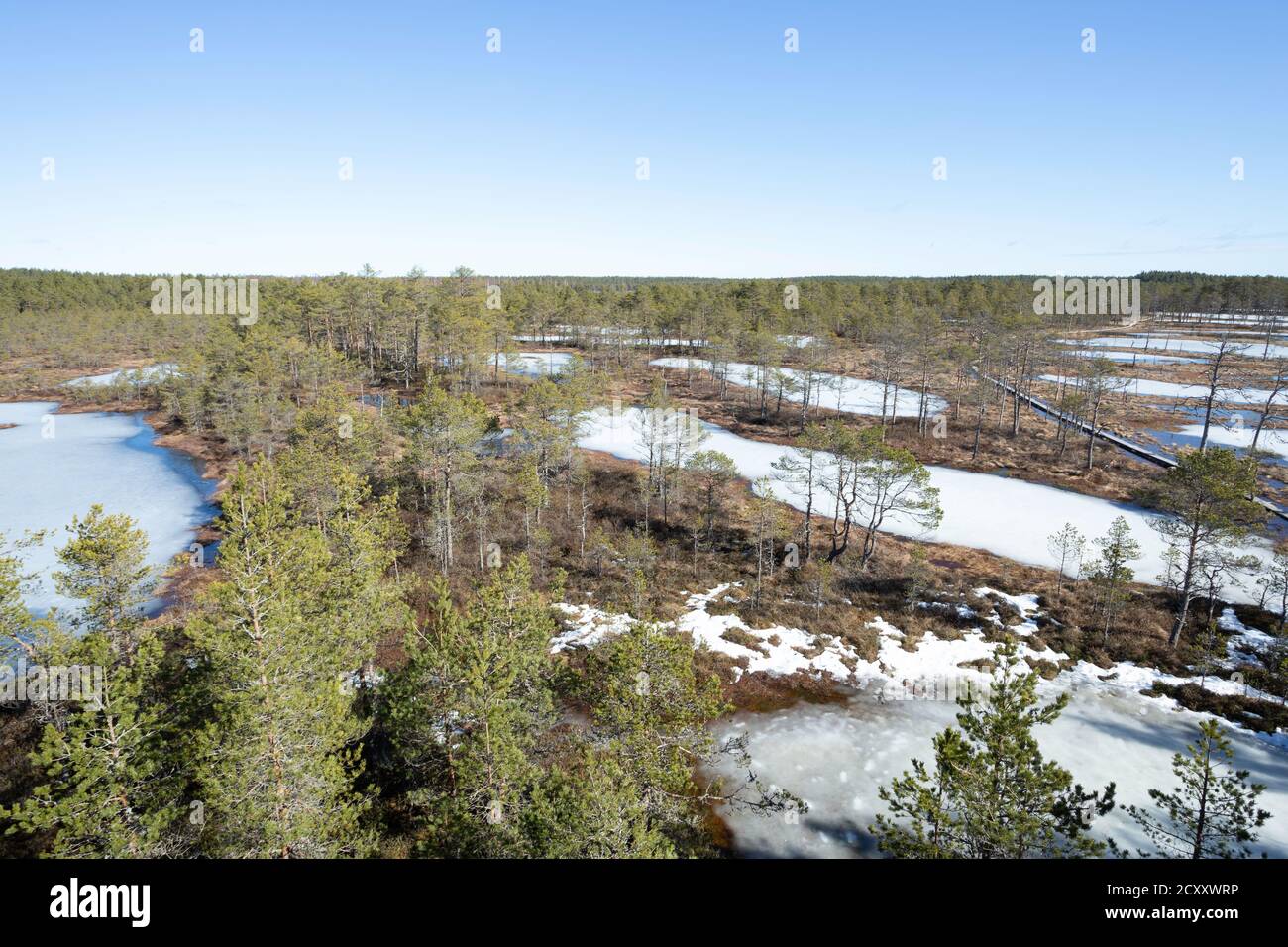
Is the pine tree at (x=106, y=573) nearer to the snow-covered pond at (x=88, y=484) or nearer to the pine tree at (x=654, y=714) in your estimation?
the pine tree at (x=654, y=714)

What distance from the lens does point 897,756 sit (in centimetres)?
2108

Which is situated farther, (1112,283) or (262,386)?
(1112,283)

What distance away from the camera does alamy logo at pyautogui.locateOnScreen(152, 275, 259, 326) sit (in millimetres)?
73125

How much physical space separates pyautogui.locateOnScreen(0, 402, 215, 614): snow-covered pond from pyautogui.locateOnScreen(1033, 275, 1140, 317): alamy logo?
285ft

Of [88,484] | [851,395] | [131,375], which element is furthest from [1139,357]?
[131,375]

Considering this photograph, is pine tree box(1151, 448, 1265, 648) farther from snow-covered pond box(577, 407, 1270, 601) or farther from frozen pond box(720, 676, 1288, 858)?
frozen pond box(720, 676, 1288, 858)

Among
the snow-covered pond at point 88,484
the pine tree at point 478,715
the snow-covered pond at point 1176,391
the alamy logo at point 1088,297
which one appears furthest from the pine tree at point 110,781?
the alamy logo at point 1088,297

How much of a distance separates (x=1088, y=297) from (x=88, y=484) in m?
112

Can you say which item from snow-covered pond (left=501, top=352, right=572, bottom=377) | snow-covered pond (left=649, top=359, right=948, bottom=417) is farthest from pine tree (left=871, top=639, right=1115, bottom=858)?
snow-covered pond (left=649, top=359, right=948, bottom=417)

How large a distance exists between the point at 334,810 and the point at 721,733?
13.2 metres
